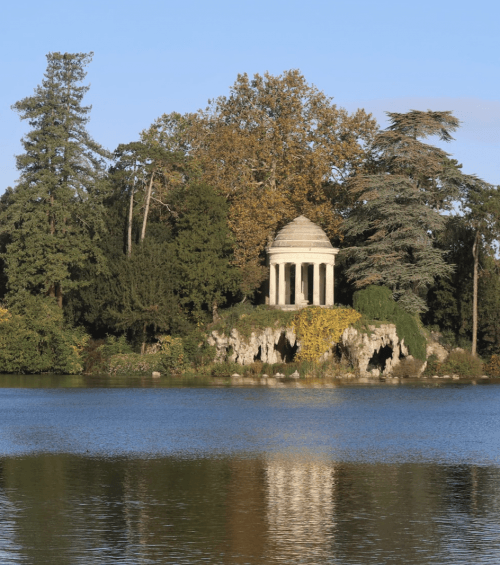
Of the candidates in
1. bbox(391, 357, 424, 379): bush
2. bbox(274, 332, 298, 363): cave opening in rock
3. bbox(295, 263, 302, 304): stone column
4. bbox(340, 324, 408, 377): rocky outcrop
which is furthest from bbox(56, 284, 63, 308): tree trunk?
bbox(391, 357, 424, 379): bush

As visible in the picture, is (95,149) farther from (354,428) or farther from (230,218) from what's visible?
(354,428)

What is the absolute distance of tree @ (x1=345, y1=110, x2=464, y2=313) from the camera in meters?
76.7

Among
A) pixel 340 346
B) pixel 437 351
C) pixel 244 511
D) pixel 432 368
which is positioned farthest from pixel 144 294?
pixel 244 511

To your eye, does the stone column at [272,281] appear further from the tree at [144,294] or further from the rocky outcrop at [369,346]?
the rocky outcrop at [369,346]

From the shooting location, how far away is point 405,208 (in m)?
77.5

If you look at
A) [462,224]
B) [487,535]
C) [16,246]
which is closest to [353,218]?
[462,224]

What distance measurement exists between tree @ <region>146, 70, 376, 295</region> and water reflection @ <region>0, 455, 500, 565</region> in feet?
174

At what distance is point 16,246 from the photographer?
253 ft

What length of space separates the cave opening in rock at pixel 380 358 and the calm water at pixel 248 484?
2948 cm

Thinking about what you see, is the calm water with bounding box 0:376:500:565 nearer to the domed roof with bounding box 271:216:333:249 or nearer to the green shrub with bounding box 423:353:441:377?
the green shrub with bounding box 423:353:441:377

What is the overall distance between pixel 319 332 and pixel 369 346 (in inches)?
143

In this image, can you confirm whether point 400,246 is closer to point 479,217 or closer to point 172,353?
point 479,217

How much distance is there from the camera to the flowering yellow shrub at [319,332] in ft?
236

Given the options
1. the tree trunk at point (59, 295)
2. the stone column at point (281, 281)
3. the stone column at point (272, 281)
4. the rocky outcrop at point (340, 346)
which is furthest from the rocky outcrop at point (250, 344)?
the tree trunk at point (59, 295)
